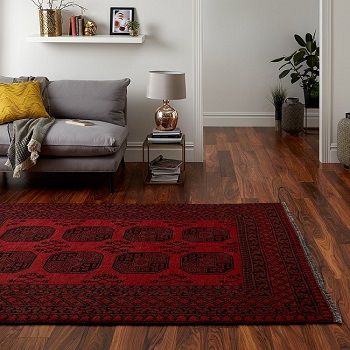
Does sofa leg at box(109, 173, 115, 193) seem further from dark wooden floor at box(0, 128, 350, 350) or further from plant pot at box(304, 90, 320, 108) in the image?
plant pot at box(304, 90, 320, 108)

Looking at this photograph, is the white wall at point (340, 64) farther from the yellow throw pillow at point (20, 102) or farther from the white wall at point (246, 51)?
the yellow throw pillow at point (20, 102)

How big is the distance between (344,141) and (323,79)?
62 cm

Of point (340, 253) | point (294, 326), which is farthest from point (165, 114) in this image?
point (294, 326)

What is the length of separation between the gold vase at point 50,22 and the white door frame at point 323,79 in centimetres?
117

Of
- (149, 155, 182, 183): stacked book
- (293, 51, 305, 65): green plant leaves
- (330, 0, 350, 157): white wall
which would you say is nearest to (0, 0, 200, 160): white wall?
(149, 155, 182, 183): stacked book

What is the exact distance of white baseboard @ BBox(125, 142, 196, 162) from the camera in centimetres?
694

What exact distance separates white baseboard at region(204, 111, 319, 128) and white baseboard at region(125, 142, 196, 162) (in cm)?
218

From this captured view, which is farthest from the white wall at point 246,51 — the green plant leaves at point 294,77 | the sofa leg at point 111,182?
the sofa leg at point 111,182

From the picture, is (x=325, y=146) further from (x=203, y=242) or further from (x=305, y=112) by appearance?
(x=203, y=242)

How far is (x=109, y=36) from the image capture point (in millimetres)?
6648

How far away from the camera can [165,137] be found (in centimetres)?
618

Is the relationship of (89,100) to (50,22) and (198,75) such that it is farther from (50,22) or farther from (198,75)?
(198,75)

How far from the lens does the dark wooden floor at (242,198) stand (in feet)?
10.4

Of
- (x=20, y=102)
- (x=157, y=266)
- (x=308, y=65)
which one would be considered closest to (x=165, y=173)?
(x=20, y=102)
